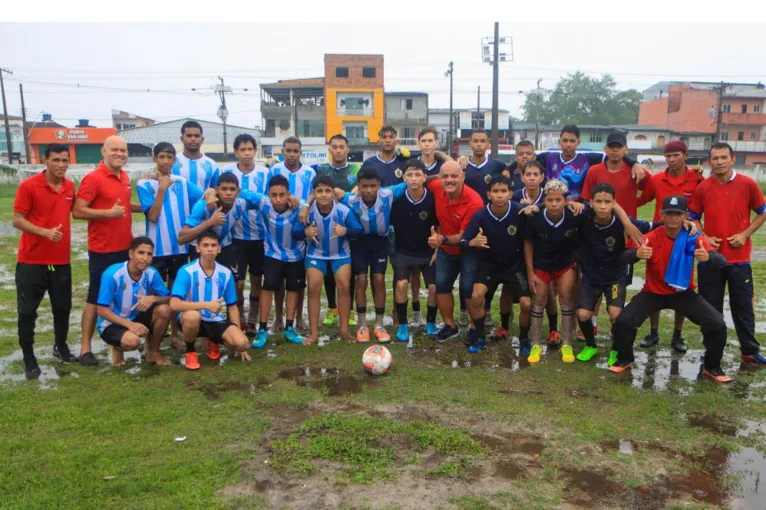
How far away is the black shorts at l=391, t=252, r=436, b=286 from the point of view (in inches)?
289

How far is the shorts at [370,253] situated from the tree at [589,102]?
80987 millimetres

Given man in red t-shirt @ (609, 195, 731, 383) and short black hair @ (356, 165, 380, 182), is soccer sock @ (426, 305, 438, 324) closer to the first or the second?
short black hair @ (356, 165, 380, 182)

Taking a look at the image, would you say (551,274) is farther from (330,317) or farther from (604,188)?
(330,317)

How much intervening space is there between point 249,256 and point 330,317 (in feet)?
4.88

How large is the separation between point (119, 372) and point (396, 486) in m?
3.65

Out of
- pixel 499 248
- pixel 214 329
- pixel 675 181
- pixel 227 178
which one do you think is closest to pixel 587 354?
pixel 499 248

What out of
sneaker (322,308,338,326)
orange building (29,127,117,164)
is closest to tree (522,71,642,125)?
orange building (29,127,117,164)

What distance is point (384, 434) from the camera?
15.5 feet

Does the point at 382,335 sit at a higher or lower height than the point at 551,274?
lower

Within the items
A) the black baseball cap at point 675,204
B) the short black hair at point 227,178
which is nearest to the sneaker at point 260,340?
the short black hair at point 227,178

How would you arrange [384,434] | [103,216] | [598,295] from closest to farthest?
[384,434], [103,216], [598,295]

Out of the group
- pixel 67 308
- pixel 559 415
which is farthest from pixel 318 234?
pixel 559 415

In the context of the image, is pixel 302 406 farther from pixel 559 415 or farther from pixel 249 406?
pixel 559 415

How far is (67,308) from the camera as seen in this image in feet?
21.8
